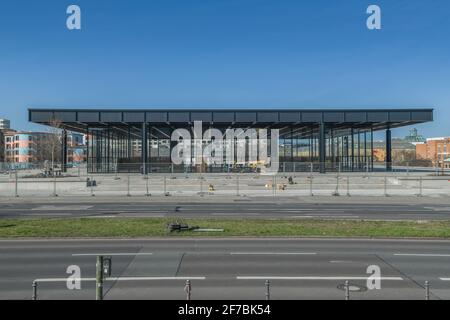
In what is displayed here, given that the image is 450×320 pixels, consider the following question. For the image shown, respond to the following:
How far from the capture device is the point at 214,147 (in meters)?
76.1

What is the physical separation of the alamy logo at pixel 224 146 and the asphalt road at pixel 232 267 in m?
50.8

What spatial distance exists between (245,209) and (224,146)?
5102 centimetres

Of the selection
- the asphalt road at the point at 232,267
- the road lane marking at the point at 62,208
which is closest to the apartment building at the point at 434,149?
the road lane marking at the point at 62,208

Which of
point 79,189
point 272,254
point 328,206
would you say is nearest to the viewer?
point 272,254

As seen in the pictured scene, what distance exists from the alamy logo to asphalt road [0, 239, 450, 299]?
167ft

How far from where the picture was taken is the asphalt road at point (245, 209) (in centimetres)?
2353

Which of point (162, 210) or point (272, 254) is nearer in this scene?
point (272, 254)

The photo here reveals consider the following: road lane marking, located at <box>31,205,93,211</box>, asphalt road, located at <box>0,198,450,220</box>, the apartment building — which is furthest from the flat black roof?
the apartment building

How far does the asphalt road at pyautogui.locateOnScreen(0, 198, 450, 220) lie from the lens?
23.5 meters

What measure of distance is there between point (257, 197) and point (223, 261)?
77.9 feet

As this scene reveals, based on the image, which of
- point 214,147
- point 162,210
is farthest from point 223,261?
point 214,147

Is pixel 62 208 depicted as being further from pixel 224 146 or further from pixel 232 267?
pixel 224 146

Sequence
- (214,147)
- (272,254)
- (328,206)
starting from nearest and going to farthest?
(272,254), (328,206), (214,147)
